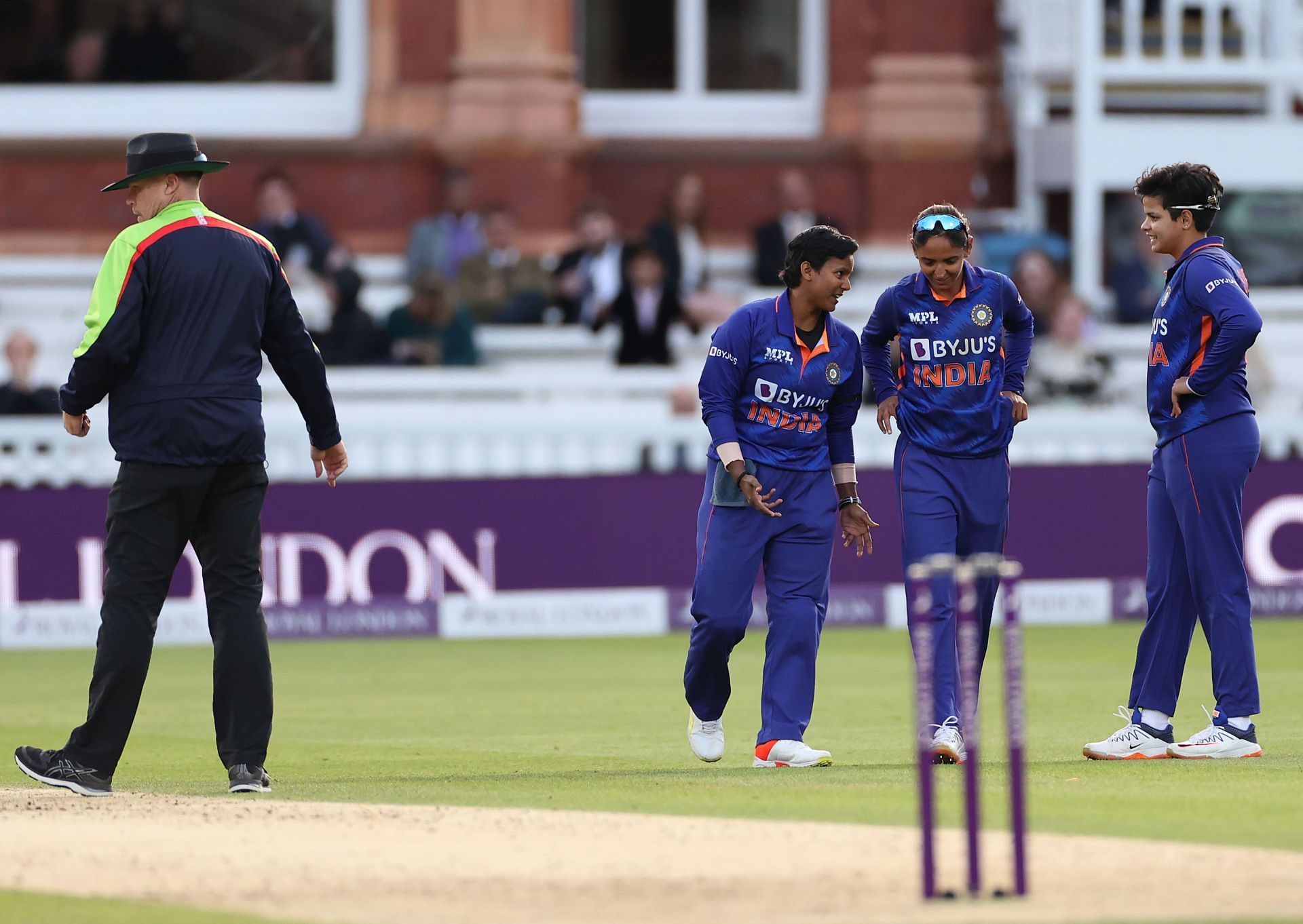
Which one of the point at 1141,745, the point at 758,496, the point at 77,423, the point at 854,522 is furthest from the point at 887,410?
the point at 77,423

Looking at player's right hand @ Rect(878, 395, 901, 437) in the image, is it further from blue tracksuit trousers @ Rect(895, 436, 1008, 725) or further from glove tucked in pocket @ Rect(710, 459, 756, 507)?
glove tucked in pocket @ Rect(710, 459, 756, 507)

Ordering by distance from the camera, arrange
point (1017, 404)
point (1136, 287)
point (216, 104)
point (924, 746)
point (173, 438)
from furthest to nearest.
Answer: point (216, 104)
point (1136, 287)
point (1017, 404)
point (173, 438)
point (924, 746)

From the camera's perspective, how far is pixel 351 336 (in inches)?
690

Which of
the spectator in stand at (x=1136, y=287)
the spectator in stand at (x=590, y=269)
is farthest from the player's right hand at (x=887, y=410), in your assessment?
the spectator in stand at (x=1136, y=287)

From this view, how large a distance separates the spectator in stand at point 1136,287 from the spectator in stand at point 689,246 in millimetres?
3100

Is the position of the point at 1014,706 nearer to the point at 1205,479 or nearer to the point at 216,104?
the point at 1205,479

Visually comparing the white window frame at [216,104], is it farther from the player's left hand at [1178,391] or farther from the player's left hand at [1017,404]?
the player's left hand at [1178,391]

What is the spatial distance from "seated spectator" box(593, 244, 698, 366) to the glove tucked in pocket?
852 centimetres

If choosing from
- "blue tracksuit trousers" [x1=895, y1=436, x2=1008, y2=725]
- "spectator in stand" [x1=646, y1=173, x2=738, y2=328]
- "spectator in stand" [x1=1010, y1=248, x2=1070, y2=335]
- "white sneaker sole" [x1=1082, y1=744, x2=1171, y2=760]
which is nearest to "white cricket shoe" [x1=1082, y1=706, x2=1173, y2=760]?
"white sneaker sole" [x1=1082, y1=744, x2=1171, y2=760]

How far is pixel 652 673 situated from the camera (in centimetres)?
1280

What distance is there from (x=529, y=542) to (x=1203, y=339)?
7262 millimetres

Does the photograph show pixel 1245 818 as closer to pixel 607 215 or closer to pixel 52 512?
pixel 52 512

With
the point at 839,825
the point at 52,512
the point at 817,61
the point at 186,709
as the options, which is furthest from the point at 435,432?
the point at 839,825

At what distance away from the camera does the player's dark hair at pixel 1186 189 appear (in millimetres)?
8492
